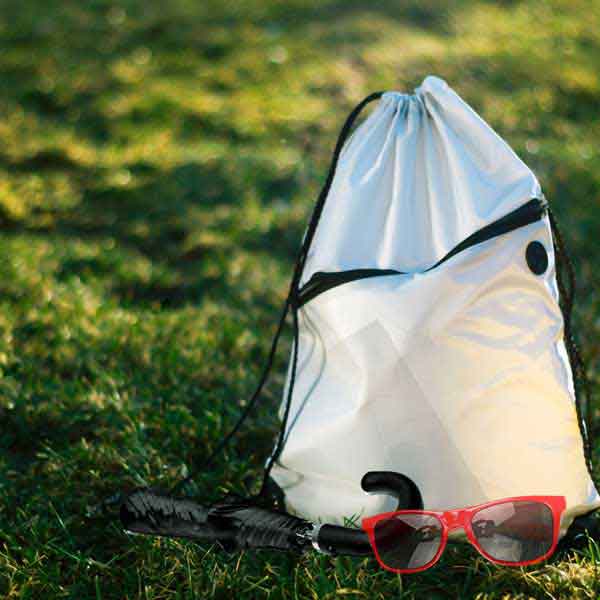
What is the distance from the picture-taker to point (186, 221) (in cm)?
376

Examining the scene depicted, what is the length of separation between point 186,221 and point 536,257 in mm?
2207

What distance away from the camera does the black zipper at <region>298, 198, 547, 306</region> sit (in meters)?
1.75

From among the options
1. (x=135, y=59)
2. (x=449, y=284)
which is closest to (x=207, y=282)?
(x=449, y=284)

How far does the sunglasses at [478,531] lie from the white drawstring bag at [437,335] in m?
0.06

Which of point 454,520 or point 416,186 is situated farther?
point 416,186

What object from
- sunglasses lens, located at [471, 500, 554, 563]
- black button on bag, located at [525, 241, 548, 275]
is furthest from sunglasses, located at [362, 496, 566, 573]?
black button on bag, located at [525, 241, 548, 275]

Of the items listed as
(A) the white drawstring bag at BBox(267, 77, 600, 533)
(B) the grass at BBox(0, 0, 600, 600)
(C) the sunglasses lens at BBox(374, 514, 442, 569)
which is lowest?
(B) the grass at BBox(0, 0, 600, 600)

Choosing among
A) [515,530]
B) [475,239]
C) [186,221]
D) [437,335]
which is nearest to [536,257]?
[475,239]

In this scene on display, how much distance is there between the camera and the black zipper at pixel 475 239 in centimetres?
175

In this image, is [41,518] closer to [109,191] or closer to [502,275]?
[502,275]

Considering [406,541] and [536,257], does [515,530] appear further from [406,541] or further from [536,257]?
[536,257]

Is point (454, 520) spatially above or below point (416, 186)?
below

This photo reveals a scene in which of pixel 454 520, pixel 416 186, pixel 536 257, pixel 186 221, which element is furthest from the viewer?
pixel 186 221

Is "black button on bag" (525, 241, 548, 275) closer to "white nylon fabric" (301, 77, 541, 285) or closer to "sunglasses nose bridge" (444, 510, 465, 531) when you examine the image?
"white nylon fabric" (301, 77, 541, 285)
